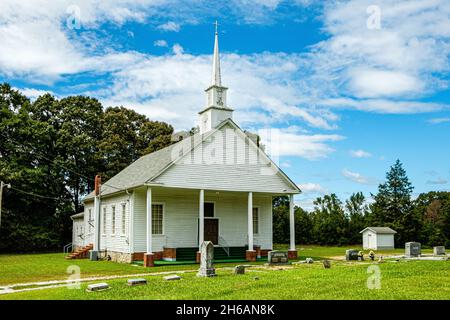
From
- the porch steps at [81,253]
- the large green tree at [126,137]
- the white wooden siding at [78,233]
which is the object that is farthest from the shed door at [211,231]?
the large green tree at [126,137]

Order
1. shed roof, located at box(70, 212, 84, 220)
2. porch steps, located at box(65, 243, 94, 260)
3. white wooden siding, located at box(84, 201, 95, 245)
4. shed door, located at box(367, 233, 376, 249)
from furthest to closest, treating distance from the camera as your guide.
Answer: shed door, located at box(367, 233, 376, 249) → shed roof, located at box(70, 212, 84, 220) → white wooden siding, located at box(84, 201, 95, 245) → porch steps, located at box(65, 243, 94, 260)

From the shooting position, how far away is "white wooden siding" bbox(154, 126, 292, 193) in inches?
1037

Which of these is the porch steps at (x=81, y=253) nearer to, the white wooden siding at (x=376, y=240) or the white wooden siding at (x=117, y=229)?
the white wooden siding at (x=117, y=229)

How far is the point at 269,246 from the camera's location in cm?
3119

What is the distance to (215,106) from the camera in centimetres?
2912

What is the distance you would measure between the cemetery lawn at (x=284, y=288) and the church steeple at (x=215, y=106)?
46.4ft

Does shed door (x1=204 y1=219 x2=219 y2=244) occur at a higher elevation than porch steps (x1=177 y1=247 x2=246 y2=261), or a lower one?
higher

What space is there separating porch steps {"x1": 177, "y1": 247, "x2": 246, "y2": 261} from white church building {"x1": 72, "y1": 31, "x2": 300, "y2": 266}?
56mm

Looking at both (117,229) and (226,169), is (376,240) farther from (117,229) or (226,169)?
(117,229)

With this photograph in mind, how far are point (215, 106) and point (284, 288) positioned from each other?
17.5 metres

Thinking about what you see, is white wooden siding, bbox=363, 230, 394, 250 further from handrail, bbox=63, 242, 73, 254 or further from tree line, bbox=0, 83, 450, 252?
handrail, bbox=63, 242, 73, 254

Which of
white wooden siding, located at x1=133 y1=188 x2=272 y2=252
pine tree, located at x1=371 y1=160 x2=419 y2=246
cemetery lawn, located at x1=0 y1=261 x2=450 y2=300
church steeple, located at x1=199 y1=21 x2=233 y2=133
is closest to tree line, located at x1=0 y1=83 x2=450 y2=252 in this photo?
A: pine tree, located at x1=371 y1=160 x2=419 y2=246

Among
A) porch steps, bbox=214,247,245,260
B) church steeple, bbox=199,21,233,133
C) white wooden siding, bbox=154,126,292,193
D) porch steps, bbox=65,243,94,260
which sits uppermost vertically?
church steeple, bbox=199,21,233,133

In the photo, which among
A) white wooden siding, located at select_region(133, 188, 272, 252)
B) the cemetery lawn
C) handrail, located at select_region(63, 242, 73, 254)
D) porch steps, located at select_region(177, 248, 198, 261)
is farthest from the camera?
handrail, located at select_region(63, 242, 73, 254)
